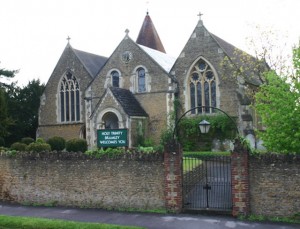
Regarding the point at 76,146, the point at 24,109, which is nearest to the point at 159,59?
the point at 76,146

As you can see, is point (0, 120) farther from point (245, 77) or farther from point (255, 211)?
point (255, 211)

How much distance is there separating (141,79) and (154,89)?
177cm

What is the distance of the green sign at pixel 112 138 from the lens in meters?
16.3

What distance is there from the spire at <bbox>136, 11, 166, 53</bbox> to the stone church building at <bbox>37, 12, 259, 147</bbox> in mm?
16420

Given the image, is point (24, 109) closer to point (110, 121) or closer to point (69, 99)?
point (69, 99)

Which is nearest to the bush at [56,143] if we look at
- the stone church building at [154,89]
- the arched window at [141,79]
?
the stone church building at [154,89]

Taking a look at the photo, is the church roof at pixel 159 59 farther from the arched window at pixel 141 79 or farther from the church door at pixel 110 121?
the church door at pixel 110 121

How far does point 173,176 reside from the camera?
43.7ft

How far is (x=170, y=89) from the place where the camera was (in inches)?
1120

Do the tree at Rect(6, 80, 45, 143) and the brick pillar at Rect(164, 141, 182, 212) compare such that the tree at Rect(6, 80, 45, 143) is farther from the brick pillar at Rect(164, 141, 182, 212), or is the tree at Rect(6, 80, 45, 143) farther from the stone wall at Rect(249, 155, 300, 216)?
the stone wall at Rect(249, 155, 300, 216)

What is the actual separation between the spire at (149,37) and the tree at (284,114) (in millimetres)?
33996

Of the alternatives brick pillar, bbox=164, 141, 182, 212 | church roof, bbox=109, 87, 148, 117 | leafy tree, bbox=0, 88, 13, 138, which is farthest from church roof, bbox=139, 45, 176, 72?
brick pillar, bbox=164, 141, 182, 212

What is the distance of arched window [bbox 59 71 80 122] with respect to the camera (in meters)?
34.4

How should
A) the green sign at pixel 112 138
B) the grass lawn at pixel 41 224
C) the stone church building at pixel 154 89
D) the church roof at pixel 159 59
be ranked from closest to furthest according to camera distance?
the grass lawn at pixel 41 224, the green sign at pixel 112 138, the stone church building at pixel 154 89, the church roof at pixel 159 59
